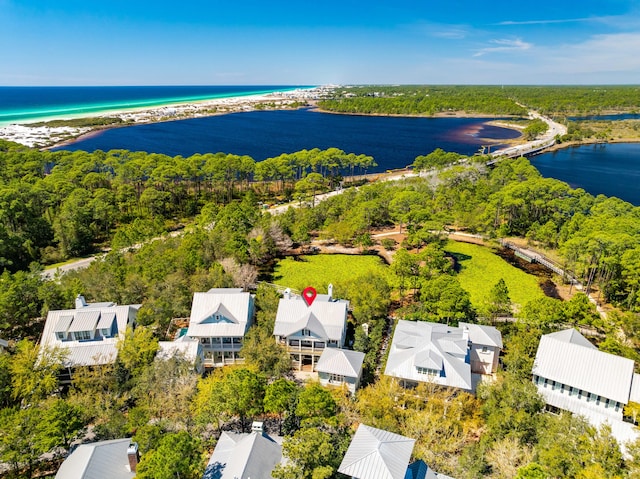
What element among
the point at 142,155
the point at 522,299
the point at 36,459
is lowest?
the point at 522,299

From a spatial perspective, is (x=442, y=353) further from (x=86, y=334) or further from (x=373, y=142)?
(x=373, y=142)

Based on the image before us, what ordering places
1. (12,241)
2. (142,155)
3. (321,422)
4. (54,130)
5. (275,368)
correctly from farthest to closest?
(54,130) < (142,155) < (12,241) < (275,368) < (321,422)

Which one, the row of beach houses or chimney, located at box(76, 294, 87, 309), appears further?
chimney, located at box(76, 294, 87, 309)

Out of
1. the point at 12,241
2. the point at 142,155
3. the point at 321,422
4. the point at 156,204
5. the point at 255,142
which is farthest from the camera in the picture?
the point at 255,142

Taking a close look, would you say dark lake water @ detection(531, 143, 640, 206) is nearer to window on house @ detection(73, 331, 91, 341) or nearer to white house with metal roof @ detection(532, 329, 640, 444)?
white house with metal roof @ detection(532, 329, 640, 444)

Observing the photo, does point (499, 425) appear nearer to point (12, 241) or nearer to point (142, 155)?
point (12, 241)

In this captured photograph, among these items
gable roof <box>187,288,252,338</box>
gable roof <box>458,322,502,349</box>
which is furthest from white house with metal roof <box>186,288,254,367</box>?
gable roof <box>458,322,502,349</box>


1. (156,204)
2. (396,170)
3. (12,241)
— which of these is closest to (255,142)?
(396,170)

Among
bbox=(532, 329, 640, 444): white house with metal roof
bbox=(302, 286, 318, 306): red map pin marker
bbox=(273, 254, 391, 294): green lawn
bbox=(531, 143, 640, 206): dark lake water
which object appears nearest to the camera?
bbox=(532, 329, 640, 444): white house with metal roof
